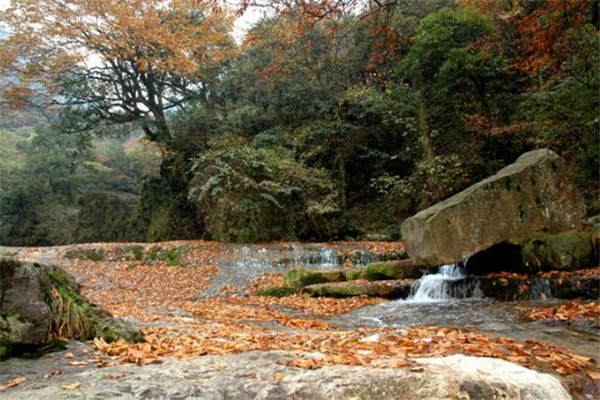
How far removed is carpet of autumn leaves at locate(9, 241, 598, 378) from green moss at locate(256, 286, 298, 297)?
26cm

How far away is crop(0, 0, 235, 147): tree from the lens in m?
17.3

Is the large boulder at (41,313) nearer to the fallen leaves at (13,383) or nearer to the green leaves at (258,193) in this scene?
the fallen leaves at (13,383)

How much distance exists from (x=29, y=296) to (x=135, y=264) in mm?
10841

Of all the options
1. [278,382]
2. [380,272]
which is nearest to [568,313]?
[380,272]

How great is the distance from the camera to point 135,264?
45.7 feet

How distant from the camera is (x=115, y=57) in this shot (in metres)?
18.7

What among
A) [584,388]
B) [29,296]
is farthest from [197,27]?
[584,388]

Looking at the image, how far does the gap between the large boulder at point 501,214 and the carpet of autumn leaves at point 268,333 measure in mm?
1744

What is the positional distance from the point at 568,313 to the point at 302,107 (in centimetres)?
1359

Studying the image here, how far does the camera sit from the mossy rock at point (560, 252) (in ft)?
27.6

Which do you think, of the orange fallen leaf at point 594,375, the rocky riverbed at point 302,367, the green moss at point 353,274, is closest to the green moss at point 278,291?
the green moss at point 353,274

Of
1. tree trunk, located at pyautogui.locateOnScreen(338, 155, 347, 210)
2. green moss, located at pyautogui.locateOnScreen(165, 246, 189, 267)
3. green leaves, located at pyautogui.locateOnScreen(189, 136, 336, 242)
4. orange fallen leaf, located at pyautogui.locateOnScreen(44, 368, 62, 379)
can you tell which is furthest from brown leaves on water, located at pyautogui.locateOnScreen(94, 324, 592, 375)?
tree trunk, located at pyautogui.locateOnScreen(338, 155, 347, 210)

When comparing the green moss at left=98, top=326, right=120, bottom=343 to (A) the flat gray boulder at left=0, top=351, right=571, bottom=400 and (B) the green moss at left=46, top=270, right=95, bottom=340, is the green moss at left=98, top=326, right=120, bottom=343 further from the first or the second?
(A) the flat gray boulder at left=0, top=351, right=571, bottom=400

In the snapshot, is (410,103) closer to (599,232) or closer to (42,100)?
(599,232)
